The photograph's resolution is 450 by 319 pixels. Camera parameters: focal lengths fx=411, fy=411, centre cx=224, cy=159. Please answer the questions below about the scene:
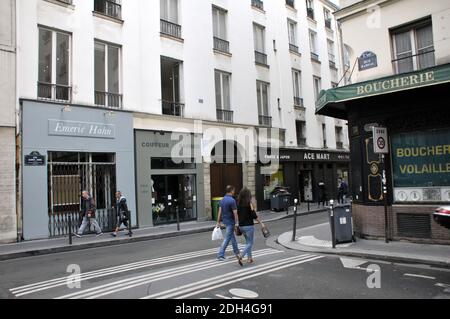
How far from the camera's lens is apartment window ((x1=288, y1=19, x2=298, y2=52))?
26.7 meters

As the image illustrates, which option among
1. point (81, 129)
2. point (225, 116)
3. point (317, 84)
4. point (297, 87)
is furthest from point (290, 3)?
point (81, 129)

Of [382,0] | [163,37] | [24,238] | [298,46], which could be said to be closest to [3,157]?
[24,238]

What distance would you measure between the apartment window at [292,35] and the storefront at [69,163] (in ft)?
46.5

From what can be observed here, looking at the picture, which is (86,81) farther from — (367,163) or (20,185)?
(367,163)

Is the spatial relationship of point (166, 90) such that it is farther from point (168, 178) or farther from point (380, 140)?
point (380, 140)

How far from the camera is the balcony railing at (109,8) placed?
53.8 feet

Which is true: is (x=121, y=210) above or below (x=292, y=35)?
below

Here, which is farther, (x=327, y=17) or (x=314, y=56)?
(x=327, y=17)

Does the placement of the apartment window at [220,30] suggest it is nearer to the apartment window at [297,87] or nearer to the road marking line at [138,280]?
the apartment window at [297,87]

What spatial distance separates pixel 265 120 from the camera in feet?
77.8

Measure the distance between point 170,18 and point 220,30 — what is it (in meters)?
3.46

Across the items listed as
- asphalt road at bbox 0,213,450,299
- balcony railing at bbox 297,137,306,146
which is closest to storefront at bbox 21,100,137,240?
asphalt road at bbox 0,213,450,299

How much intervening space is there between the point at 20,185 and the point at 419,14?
12.9 metres

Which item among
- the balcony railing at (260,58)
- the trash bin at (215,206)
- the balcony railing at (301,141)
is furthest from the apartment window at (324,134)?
the trash bin at (215,206)
